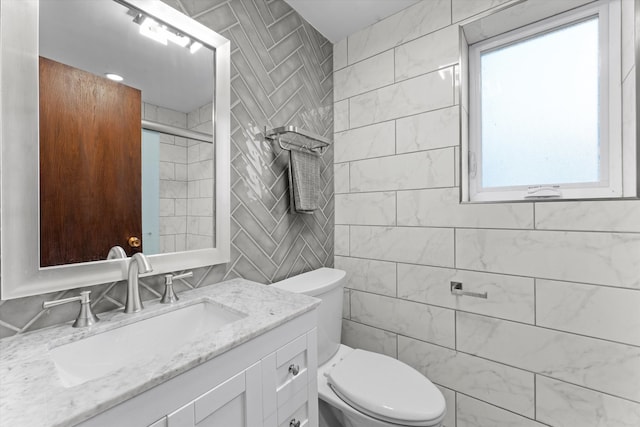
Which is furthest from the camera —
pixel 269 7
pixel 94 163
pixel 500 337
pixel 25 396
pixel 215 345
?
pixel 269 7

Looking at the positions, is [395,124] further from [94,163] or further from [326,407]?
[326,407]

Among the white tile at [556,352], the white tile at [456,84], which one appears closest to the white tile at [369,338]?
the white tile at [556,352]

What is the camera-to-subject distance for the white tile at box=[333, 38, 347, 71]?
71.3 inches

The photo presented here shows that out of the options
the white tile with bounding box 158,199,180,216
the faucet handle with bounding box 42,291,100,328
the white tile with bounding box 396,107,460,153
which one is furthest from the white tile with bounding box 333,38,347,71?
the faucet handle with bounding box 42,291,100,328

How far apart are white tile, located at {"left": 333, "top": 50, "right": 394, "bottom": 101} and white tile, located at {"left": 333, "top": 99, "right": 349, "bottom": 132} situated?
0.04 m

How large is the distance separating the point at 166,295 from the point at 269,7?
4.64 feet

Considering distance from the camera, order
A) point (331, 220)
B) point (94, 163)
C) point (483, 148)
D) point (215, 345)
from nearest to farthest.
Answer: point (215, 345), point (94, 163), point (483, 148), point (331, 220)

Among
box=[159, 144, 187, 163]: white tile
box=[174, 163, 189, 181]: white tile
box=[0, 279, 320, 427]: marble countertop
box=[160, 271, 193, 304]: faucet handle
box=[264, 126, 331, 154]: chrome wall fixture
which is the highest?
box=[264, 126, 331, 154]: chrome wall fixture

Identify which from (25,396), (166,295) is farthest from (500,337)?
(25,396)

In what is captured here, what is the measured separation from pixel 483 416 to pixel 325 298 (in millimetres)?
907

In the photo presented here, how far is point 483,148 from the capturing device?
1517 millimetres

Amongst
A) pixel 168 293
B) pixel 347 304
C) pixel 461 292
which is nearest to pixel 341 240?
pixel 347 304

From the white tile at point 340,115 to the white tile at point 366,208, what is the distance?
0.44 metres

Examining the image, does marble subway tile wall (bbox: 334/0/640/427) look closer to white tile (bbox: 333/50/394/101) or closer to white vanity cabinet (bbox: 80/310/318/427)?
white tile (bbox: 333/50/394/101)
